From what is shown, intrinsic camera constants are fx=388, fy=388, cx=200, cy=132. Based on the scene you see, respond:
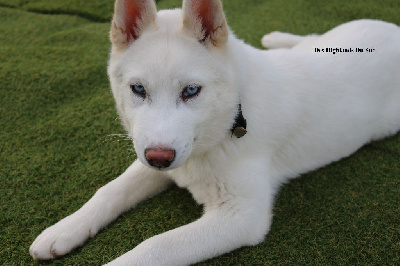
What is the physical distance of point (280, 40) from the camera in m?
4.18

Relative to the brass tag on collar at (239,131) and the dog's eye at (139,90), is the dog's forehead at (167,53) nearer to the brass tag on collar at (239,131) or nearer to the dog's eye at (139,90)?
the dog's eye at (139,90)

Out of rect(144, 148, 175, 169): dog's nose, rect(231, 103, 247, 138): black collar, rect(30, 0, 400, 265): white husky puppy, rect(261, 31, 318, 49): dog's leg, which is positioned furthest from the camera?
rect(261, 31, 318, 49): dog's leg

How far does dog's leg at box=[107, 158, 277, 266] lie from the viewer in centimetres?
207

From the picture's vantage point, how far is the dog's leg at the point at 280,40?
413 centimetres

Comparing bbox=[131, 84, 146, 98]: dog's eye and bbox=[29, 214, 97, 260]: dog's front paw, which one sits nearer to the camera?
bbox=[131, 84, 146, 98]: dog's eye

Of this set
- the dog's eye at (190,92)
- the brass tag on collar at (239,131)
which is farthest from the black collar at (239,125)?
the dog's eye at (190,92)

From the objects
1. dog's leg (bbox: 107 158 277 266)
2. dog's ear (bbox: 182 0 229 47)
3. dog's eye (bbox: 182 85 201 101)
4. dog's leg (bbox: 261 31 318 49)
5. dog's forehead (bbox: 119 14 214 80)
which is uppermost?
dog's ear (bbox: 182 0 229 47)

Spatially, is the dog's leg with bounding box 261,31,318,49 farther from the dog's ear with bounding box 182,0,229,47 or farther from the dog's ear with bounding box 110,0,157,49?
the dog's ear with bounding box 110,0,157,49

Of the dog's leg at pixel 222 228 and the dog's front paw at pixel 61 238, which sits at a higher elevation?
the dog's leg at pixel 222 228

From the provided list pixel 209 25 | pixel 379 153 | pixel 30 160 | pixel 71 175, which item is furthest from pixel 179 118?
pixel 379 153

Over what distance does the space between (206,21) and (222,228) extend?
1112 millimetres

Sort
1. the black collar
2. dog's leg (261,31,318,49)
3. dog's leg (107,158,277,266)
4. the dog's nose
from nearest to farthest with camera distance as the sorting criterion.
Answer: the dog's nose, dog's leg (107,158,277,266), the black collar, dog's leg (261,31,318,49)

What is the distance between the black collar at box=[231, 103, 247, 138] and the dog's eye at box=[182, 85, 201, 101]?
34 cm

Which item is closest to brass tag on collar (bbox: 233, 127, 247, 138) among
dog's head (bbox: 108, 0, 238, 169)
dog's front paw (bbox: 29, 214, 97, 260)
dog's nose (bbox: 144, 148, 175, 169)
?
dog's head (bbox: 108, 0, 238, 169)
